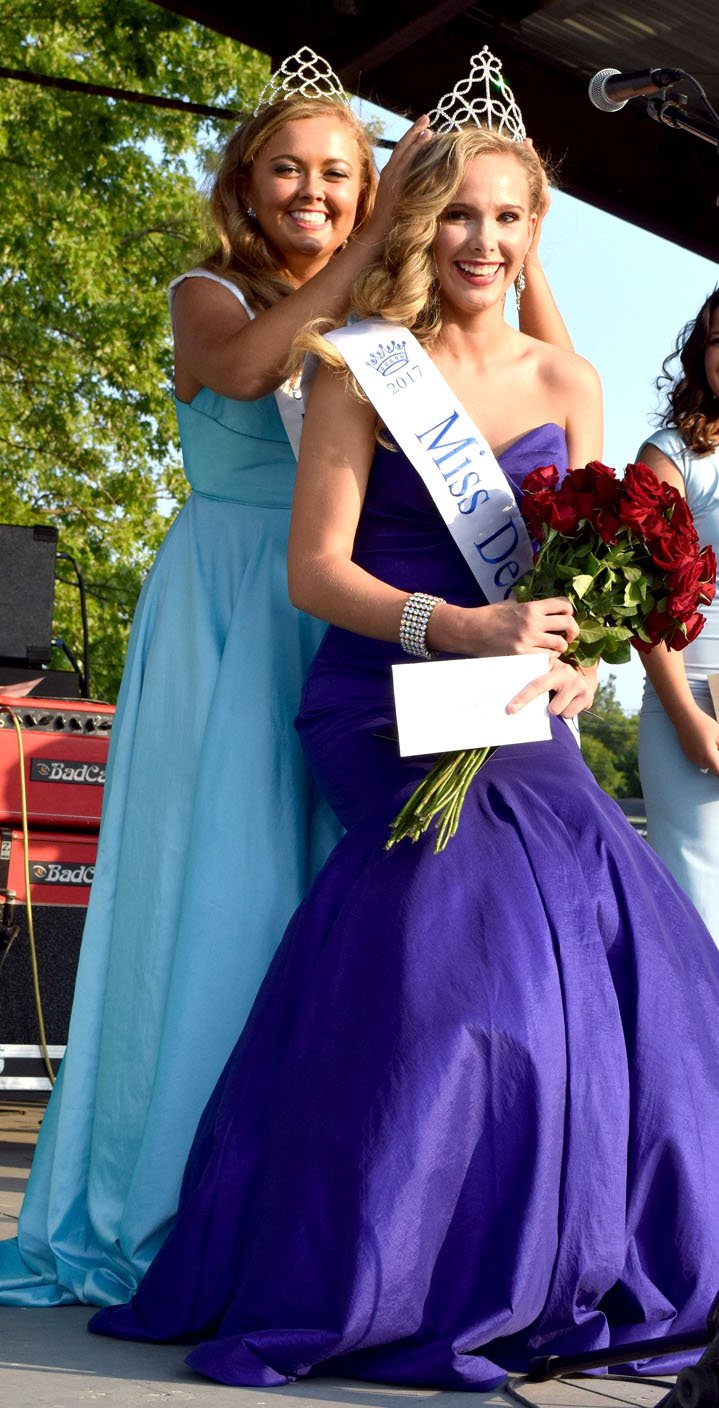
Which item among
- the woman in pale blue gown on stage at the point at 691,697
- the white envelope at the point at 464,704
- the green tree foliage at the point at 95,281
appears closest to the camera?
the white envelope at the point at 464,704

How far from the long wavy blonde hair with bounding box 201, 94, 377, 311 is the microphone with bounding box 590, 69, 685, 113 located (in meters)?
0.59

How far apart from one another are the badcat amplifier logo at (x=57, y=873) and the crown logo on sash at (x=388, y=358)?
2603 millimetres

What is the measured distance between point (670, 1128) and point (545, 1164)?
0.19 m

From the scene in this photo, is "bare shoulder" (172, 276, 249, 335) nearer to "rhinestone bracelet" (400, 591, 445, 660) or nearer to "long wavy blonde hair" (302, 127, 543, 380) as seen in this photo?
"long wavy blonde hair" (302, 127, 543, 380)

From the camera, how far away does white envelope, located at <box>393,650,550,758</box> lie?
2193 millimetres

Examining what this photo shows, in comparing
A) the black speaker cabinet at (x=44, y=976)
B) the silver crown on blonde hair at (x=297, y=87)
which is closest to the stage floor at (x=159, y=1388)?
the silver crown on blonde hair at (x=297, y=87)

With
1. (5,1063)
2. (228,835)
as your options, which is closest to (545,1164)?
(228,835)

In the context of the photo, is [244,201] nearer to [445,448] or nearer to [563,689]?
[445,448]

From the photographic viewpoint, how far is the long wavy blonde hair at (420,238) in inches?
100.0

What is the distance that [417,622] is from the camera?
7.68 ft

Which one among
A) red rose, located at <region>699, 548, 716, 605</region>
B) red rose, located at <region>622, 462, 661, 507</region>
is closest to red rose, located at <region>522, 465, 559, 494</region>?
red rose, located at <region>622, 462, 661, 507</region>

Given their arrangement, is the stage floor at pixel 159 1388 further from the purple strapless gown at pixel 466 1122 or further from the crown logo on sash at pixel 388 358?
the crown logo on sash at pixel 388 358

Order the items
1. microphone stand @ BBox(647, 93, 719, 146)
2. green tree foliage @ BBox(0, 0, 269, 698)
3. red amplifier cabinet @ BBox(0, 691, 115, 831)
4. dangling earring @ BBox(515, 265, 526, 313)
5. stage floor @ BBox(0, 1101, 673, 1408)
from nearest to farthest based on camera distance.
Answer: stage floor @ BBox(0, 1101, 673, 1408)
microphone stand @ BBox(647, 93, 719, 146)
dangling earring @ BBox(515, 265, 526, 313)
red amplifier cabinet @ BBox(0, 691, 115, 831)
green tree foliage @ BBox(0, 0, 269, 698)

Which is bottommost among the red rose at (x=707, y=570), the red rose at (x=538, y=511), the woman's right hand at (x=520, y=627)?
the woman's right hand at (x=520, y=627)
